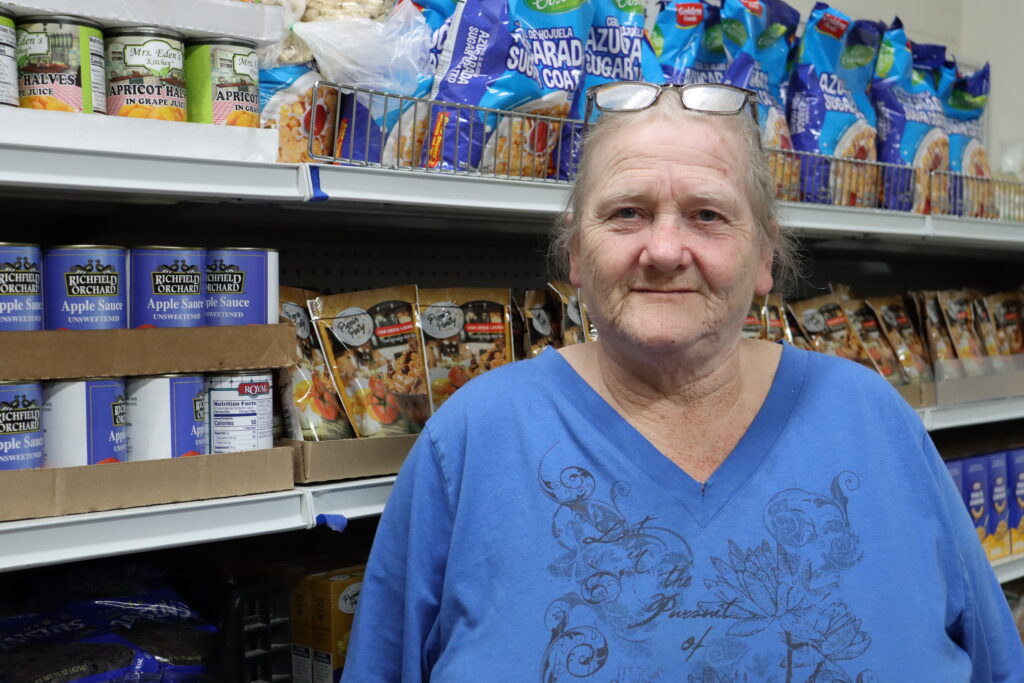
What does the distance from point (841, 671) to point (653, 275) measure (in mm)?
527

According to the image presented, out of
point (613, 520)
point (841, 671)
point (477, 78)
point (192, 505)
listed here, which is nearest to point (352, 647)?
point (192, 505)

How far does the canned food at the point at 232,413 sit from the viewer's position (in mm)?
1354

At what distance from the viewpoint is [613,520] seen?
1182mm

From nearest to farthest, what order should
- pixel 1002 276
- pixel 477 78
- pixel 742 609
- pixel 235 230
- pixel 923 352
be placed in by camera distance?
pixel 742 609 < pixel 477 78 < pixel 235 230 < pixel 923 352 < pixel 1002 276

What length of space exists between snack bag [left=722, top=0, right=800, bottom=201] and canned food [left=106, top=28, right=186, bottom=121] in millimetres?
1281

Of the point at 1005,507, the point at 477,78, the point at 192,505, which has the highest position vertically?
the point at 477,78

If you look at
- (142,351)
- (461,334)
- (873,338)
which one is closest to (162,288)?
(142,351)

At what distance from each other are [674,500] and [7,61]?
3.16ft

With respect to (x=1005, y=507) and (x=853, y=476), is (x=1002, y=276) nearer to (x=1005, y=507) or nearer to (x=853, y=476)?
(x=1005, y=507)

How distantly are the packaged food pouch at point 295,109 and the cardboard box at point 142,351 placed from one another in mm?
314

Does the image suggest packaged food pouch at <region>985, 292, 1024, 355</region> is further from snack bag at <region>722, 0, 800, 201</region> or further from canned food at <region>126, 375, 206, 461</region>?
canned food at <region>126, 375, 206, 461</region>

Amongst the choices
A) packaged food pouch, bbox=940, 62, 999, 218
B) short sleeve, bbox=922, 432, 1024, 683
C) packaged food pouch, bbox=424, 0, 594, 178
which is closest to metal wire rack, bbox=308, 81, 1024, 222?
packaged food pouch, bbox=424, 0, 594, 178

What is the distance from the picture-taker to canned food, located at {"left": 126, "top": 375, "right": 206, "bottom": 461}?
129 centimetres

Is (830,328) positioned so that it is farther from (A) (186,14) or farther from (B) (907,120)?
(A) (186,14)
